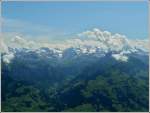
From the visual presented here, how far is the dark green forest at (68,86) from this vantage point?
4.58 metres

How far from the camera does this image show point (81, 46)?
4.64 metres

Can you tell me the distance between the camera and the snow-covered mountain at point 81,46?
4.59 metres

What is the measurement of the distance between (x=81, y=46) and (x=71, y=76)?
38 cm

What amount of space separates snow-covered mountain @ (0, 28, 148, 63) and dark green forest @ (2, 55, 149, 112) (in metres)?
0.09

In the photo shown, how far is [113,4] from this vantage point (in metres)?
4.57

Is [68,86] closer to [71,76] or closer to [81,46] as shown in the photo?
[71,76]

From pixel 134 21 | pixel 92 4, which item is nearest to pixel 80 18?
pixel 92 4

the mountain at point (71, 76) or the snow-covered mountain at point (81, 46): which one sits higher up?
the snow-covered mountain at point (81, 46)

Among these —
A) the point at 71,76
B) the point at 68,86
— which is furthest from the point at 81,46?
the point at 68,86

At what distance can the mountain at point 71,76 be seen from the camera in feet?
15.0

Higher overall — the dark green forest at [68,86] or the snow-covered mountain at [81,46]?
the snow-covered mountain at [81,46]

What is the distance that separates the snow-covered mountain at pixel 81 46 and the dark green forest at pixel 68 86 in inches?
3.3

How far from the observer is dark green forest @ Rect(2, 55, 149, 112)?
4578 millimetres

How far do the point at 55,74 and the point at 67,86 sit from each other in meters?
0.21
